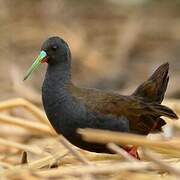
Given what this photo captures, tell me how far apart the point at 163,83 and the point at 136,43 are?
16.6 ft

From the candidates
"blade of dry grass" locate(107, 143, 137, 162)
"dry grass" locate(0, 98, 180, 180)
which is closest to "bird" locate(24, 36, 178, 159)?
"dry grass" locate(0, 98, 180, 180)

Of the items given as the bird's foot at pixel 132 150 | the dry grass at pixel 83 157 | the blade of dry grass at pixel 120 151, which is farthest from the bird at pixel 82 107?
the blade of dry grass at pixel 120 151

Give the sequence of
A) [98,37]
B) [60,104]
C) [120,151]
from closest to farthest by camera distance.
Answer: [120,151], [60,104], [98,37]

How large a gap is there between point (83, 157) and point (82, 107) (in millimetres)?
506

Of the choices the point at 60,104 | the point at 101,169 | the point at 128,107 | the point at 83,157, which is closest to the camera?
the point at 101,169

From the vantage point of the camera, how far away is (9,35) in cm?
1109

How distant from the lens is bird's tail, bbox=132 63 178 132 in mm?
6133

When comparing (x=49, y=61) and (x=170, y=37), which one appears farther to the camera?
(x=170, y=37)

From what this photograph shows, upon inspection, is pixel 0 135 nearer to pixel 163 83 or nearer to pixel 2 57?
pixel 163 83

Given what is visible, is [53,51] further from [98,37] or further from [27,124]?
[98,37]

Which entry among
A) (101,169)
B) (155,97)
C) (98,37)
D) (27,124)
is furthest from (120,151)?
(98,37)

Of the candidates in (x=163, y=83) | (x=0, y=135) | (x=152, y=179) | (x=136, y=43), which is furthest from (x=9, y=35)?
(x=152, y=179)

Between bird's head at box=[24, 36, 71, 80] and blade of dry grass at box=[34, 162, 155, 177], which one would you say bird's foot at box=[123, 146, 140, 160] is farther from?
blade of dry grass at box=[34, 162, 155, 177]

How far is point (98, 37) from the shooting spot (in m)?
11.8
